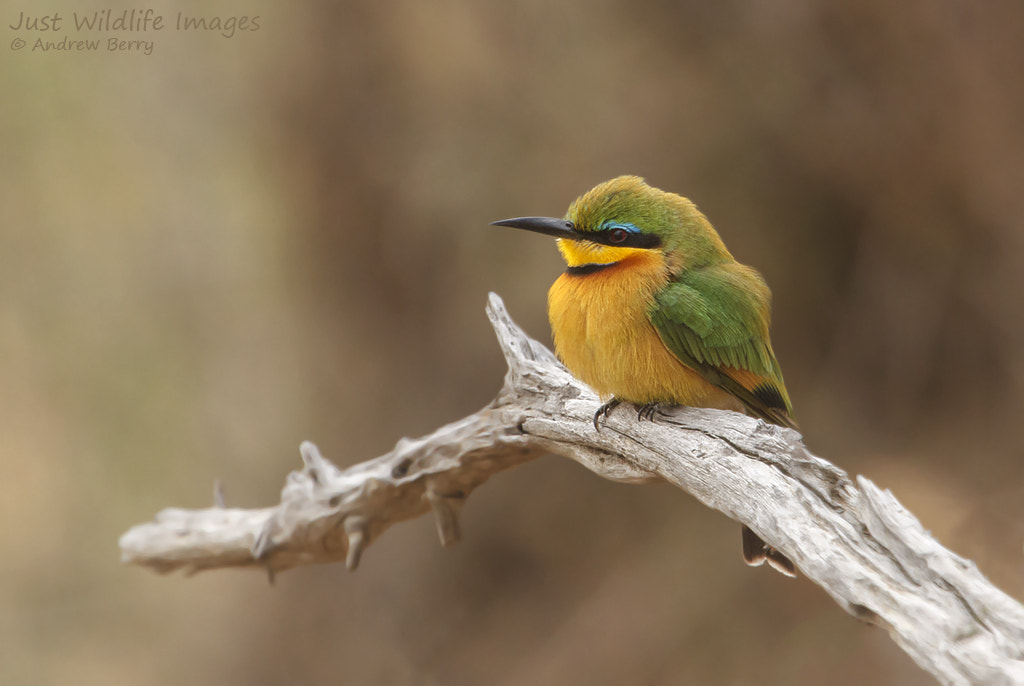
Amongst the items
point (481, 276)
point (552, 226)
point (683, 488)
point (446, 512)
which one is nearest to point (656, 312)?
point (552, 226)

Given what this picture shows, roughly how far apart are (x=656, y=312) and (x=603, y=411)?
312 millimetres

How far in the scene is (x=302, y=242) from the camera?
15.9 feet

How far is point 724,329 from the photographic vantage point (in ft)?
8.70

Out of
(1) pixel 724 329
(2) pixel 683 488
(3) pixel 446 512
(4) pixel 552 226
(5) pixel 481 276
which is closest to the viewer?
(2) pixel 683 488

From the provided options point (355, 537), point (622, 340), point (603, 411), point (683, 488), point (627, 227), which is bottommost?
point (355, 537)

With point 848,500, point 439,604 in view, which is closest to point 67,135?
point 439,604

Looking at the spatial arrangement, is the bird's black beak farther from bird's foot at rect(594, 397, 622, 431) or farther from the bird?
bird's foot at rect(594, 397, 622, 431)

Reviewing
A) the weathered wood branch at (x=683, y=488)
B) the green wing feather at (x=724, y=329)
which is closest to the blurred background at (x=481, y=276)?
the weathered wood branch at (x=683, y=488)

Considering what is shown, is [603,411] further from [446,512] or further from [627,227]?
[446,512]

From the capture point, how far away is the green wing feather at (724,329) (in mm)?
2592

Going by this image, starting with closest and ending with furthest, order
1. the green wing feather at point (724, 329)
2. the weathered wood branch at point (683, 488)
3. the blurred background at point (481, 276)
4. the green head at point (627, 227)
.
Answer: the weathered wood branch at point (683, 488) → the green wing feather at point (724, 329) → the green head at point (627, 227) → the blurred background at point (481, 276)

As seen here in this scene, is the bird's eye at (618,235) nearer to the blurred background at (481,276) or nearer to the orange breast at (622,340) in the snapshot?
the orange breast at (622,340)

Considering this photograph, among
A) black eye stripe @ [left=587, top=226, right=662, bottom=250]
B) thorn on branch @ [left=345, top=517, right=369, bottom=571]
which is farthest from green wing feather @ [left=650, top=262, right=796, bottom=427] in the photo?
thorn on branch @ [left=345, top=517, right=369, bottom=571]

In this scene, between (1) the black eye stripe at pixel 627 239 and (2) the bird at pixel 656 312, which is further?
(1) the black eye stripe at pixel 627 239
